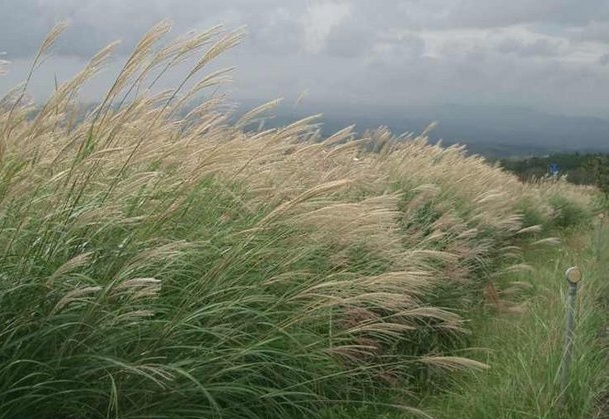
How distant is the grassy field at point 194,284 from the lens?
306 cm

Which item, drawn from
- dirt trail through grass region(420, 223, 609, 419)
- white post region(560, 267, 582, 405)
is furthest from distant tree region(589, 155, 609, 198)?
white post region(560, 267, 582, 405)

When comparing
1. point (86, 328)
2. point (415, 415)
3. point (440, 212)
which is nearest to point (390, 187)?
point (440, 212)

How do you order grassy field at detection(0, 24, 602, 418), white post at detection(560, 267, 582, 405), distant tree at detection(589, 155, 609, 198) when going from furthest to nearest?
distant tree at detection(589, 155, 609, 198) < white post at detection(560, 267, 582, 405) < grassy field at detection(0, 24, 602, 418)

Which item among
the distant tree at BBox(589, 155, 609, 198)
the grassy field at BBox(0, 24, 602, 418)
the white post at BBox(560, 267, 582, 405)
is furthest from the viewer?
the distant tree at BBox(589, 155, 609, 198)

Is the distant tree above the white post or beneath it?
beneath

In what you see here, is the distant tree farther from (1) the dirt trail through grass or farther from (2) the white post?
(2) the white post

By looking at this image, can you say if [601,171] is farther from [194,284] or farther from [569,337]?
[194,284]

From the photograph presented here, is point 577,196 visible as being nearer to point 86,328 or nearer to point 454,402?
point 454,402

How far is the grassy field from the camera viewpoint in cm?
306

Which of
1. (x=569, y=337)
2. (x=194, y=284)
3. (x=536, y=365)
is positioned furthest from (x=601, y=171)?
(x=194, y=284)

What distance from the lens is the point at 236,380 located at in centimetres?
347

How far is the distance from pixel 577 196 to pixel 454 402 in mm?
12135

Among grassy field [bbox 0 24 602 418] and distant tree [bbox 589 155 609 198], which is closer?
grassy field [bbox 0 24 602 418]

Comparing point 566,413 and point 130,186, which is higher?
point 130,186
